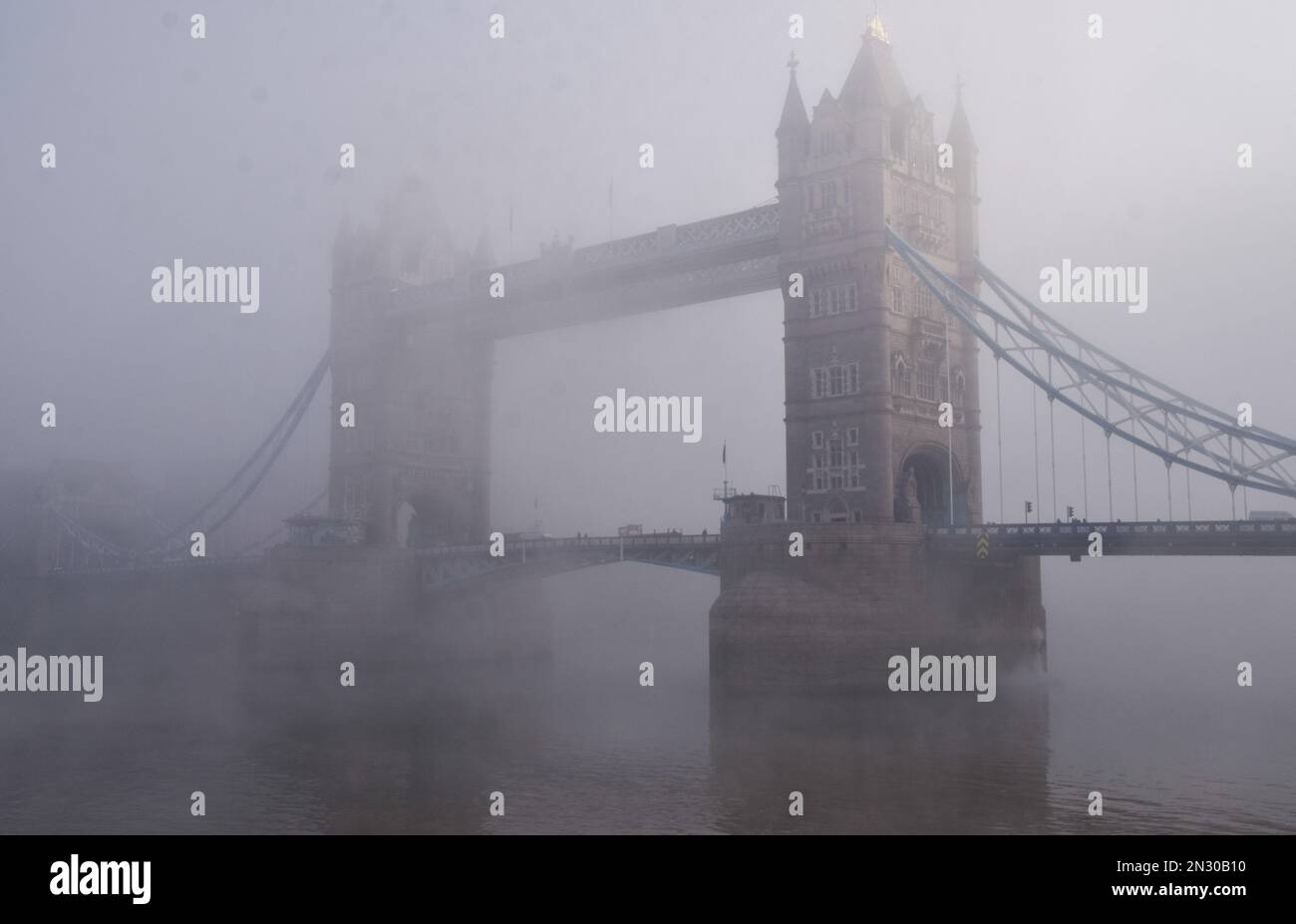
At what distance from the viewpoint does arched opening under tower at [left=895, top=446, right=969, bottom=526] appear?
51.8 metres

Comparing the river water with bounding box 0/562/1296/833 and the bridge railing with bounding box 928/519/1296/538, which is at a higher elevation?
the bridge railing with bounding box 928/519/1296/538

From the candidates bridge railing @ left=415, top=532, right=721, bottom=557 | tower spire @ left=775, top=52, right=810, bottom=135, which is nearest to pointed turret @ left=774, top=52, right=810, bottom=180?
tower spire @ left=775, top=52, right=810, bottom=135

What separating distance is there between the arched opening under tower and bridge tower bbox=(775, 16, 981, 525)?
0.25 feet

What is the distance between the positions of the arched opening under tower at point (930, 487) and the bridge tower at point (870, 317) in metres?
0.08

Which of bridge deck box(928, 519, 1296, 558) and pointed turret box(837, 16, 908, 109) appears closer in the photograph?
bridge deck box(928, 519, 1296, 558)

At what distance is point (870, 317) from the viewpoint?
165ft

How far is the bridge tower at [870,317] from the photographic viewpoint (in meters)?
50.3

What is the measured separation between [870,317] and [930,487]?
9.43 meters

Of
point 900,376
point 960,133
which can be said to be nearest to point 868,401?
point 900,376

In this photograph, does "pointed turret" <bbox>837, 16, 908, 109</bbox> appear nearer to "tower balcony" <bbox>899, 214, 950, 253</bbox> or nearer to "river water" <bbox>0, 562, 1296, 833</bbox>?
"tower balcony" <bbox>899, 214, 950, 253</bbox>

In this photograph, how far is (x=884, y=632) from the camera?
4544 centimetres
